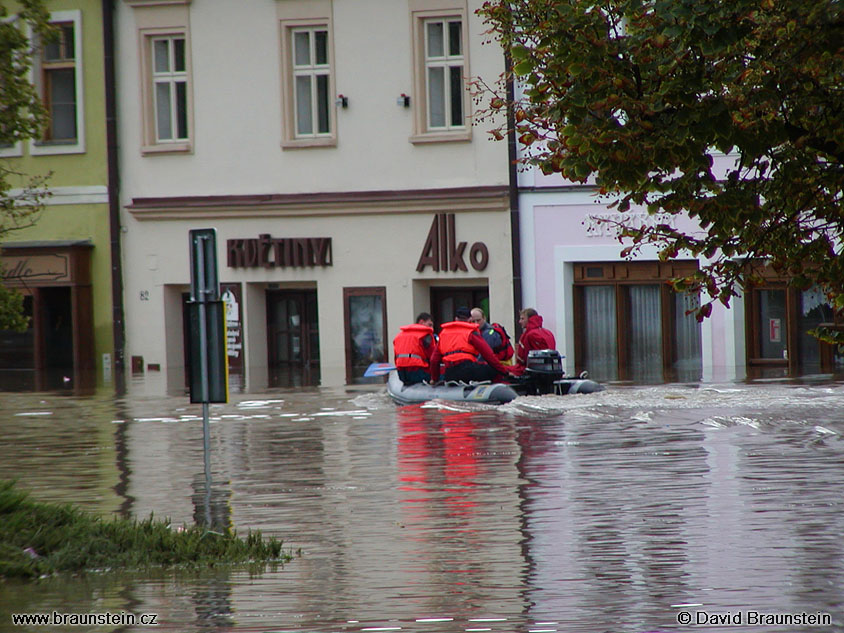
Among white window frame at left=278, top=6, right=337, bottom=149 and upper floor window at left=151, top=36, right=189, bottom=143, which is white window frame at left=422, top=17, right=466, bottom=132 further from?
upper floor window at left=151, top=36, right=189, bottom=143

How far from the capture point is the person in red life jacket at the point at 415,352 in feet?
78.2

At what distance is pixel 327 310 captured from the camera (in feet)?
108

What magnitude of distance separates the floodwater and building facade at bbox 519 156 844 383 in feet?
19.4

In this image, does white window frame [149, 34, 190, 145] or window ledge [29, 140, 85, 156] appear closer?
white window frame [149, 34, 190, 145]

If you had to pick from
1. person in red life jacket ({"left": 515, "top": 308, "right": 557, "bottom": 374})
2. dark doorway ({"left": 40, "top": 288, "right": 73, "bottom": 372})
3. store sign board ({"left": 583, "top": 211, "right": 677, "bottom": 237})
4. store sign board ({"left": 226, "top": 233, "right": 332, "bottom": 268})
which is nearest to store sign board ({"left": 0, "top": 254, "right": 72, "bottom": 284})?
dark doorway ({"left": 40, "top": 288, "right": 73, "bottom": 372})

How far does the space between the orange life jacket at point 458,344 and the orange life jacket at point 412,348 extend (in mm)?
615

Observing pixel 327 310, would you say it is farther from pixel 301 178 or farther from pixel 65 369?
pixel 65 369

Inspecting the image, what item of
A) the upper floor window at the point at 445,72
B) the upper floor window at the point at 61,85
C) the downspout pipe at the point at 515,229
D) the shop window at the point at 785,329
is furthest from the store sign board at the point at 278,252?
Answer: the shop window at the point at 785,329

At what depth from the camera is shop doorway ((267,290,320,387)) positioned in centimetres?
3375

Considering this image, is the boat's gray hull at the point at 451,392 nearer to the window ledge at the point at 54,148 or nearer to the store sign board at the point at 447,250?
the store sign board at the point at 447,250

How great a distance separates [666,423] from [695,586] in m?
11.0

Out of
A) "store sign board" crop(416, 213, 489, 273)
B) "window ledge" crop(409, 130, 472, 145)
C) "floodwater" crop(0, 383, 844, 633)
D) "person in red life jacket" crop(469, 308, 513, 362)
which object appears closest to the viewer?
"floodwater" crop(0, 383, 844, 633)

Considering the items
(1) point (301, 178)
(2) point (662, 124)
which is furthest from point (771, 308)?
(2) point (662, 124)

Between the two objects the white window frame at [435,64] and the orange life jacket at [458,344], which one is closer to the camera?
the orange life jacket at [458,344]
